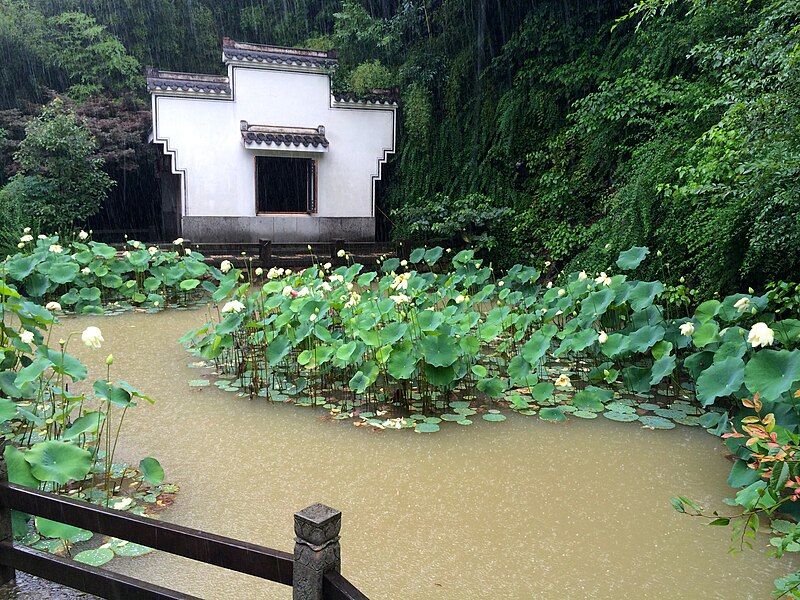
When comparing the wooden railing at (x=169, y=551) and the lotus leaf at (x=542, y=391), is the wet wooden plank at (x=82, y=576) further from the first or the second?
the lotus leaf at (x=542, y=391)

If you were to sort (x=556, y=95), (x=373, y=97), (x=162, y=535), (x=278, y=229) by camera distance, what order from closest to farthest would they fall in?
(x=162, y=535)
(x=556, y=95)
(x=278, y=229)
(x=373, y=97)

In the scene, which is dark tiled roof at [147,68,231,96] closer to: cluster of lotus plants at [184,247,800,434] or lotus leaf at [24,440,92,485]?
cluster of lotus plants at [184,247,800,434]

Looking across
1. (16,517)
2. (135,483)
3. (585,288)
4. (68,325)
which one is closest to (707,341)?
(585,288)

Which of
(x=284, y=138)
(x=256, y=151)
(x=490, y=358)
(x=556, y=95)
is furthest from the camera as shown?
(x=256, y=151)

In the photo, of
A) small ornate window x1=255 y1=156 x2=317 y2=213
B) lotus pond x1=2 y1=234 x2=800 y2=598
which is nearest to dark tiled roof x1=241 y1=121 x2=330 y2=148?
small ornate window x1=255 y1=156 x2=317 y2=213

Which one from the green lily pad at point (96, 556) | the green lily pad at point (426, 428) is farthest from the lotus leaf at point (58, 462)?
the green lily pad at point (426, 428)

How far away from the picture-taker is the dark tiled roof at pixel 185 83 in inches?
430

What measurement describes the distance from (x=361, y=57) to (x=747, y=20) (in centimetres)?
884

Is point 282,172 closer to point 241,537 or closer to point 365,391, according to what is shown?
point 365,391

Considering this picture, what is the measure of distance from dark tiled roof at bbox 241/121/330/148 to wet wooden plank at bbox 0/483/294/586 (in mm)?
9973

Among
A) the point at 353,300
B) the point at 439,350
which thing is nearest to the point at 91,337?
the point at 439,350

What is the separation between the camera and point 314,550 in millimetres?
1536

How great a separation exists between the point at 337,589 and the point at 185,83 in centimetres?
1120

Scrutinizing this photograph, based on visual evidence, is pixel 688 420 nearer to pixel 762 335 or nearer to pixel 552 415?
pixel 552 415
